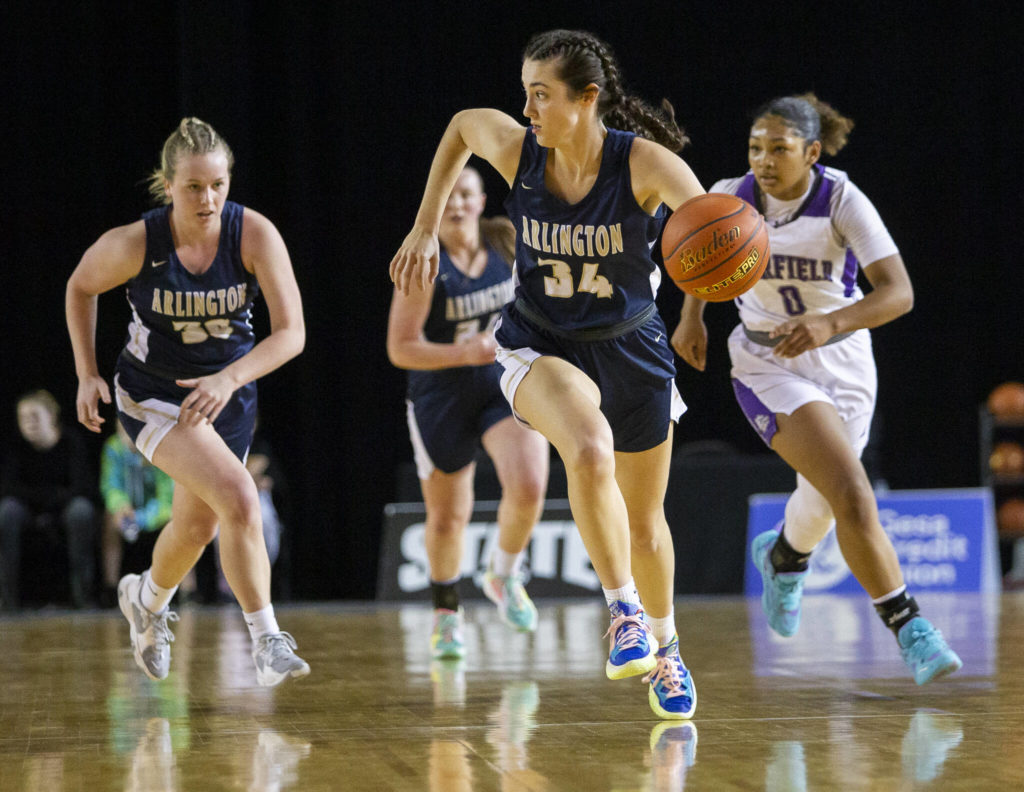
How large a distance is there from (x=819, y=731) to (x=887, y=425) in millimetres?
6683

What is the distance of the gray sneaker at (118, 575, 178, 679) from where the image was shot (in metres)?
3.62

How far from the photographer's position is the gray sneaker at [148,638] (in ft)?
11.9

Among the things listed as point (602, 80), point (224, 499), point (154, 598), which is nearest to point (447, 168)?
point (602, 80)

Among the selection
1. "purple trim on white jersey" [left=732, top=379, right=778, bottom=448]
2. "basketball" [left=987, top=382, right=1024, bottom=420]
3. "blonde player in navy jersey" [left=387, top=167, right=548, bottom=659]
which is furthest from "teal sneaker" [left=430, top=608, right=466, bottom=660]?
"basketball" [left=987, top=382, right=1024, bottom=420]

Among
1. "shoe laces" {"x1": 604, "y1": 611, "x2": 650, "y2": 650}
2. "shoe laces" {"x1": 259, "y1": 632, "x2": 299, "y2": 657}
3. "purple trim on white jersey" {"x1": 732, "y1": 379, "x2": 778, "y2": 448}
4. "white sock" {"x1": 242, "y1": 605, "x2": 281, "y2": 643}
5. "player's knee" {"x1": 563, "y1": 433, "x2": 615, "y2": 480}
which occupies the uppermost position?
"purple trim on white jersey" {"x1": 732, "y1": 379, "x2": 778, "y2": 448}

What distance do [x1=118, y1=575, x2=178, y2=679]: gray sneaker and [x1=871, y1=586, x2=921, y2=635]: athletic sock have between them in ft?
6.37

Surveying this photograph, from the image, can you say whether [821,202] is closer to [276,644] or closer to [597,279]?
[597,279]

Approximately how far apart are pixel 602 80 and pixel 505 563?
213 cm

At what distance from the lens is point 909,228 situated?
9.22 metres

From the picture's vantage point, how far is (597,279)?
3045mm

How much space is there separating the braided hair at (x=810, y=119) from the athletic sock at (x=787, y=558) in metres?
1.20

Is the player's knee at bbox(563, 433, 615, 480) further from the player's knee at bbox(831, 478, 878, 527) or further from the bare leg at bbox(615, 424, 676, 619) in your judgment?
the player's knee at bbox(831, 478, 878, 527)

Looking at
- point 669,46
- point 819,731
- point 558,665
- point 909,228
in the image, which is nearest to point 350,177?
point 669,46

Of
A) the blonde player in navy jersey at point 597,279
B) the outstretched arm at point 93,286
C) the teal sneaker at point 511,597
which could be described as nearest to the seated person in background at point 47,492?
the teal sneaker at point 511,597
